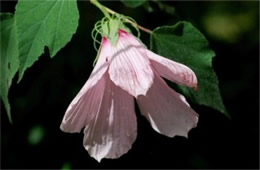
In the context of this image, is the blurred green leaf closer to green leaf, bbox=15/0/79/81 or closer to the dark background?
the dark background

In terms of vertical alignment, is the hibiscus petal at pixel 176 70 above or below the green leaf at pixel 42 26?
below

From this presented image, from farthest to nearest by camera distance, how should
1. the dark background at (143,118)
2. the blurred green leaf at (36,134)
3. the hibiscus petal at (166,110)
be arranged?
the blurred green leaf at (36,134) → the dark background at (143,118) → the hibiscus petal at (166,110)

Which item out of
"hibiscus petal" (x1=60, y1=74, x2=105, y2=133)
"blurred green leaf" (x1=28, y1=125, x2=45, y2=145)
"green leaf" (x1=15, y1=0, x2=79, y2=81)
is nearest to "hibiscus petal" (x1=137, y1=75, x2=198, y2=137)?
"hibiscus petal" (x1=60, y1=74, x2=105, y2=133)

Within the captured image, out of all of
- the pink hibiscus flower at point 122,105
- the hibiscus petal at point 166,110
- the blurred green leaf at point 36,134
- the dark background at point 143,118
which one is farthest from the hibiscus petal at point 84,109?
the blurred green leaf at point 36,134

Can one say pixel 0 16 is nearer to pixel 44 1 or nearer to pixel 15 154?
pixel 44 1

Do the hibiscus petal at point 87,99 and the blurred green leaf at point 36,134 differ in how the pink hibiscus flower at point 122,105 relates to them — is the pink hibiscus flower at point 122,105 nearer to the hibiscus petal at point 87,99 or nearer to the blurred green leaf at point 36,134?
the hibiscus petal at point 87,99

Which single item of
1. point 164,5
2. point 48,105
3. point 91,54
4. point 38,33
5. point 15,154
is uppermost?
point 38,33

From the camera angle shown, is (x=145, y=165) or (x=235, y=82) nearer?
(x=145, y=165)

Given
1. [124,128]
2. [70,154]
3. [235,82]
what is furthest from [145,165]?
[235,82]
